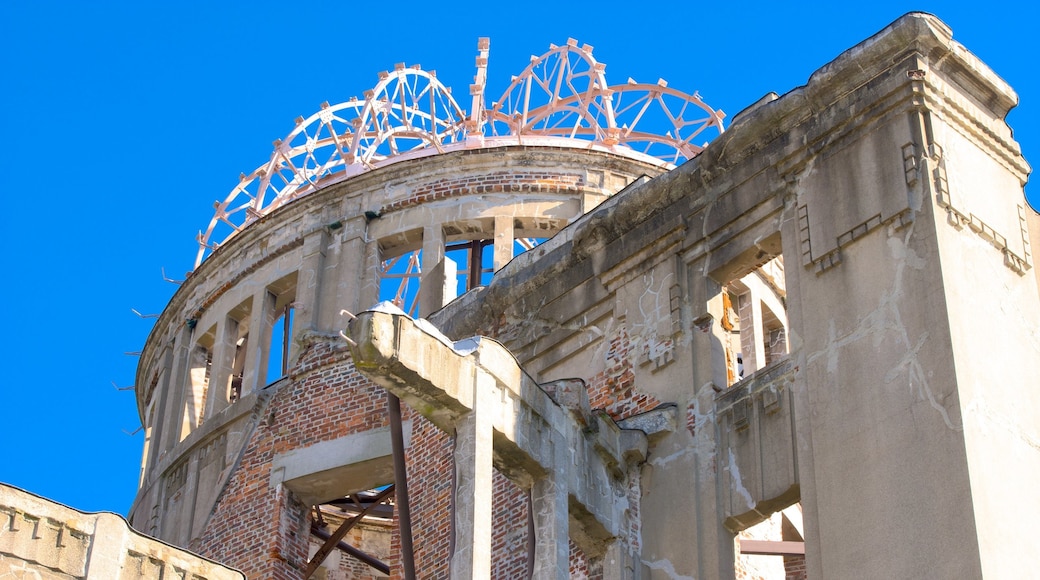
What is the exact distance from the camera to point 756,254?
16250 mm

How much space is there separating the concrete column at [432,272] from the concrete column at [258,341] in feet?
7.40

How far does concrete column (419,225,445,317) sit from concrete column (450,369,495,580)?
21.4 ft

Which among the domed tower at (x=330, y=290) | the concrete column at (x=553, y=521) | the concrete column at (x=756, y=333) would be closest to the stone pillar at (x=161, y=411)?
the domed tower at (x=330, y=290)

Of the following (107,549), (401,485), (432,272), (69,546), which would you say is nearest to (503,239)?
(432,272)

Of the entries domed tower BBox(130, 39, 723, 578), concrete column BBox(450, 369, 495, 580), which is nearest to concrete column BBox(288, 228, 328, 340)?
domed tower BBox(130, 39, 723, 578)

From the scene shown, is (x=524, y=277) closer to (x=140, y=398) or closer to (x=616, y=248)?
(x=616, y=248)

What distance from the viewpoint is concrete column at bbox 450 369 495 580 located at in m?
13.4

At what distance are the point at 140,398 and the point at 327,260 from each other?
5.66 meters

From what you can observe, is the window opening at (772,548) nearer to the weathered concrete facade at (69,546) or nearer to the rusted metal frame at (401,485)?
the rusted metal frame at (401,485)

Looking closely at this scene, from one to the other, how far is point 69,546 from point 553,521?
431cm

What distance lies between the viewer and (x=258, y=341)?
22609 millimetres

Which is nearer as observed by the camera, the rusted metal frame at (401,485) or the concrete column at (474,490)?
the concrete column at (474,490)

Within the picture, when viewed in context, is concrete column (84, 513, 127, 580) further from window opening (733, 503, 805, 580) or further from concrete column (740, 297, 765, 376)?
concrete column (740, 297, 765, 376)

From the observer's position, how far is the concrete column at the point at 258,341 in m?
22.1
